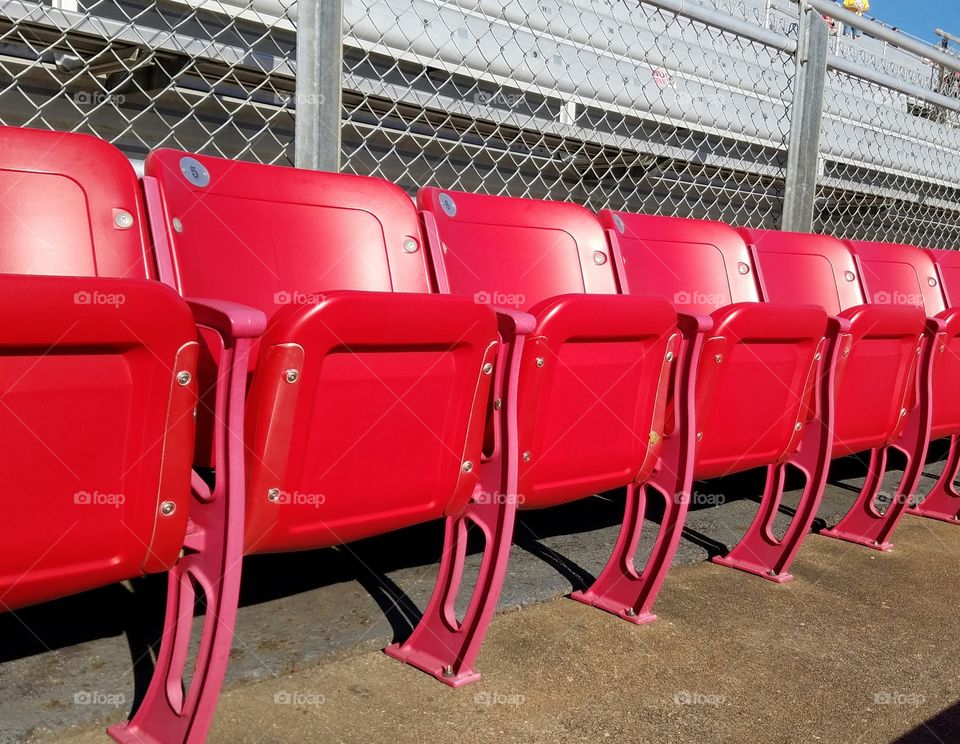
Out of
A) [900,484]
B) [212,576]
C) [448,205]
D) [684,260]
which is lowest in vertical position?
[900,484]

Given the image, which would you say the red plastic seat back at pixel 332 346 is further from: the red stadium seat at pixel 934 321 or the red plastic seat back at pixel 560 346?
the red stadium seat at pixel 934 321

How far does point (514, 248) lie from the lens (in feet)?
6.68

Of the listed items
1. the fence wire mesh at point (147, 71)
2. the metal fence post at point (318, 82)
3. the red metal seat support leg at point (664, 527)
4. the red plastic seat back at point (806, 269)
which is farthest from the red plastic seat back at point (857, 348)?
the fence wire mesh at point (147, 71)

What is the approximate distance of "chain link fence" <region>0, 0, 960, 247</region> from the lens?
2.49 metres

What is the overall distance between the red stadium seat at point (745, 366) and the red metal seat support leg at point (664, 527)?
2.6 inches

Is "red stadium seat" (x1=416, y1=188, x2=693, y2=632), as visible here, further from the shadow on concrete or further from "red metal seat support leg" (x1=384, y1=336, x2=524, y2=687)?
the shadow on concrete

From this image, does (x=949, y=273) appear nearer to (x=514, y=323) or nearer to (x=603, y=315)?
(x=603, y=315)

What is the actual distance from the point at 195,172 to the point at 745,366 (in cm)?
107

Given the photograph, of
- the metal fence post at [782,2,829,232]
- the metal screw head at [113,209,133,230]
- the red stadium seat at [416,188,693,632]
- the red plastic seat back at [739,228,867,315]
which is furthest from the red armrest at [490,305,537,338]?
the metal fence post at [782,2,829,232]

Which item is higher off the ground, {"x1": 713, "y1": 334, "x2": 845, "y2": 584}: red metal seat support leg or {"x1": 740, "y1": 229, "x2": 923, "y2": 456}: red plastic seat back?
{"x1": 740, "y1": 229, "x2": 923, "y2": 456}: red plastic seat back

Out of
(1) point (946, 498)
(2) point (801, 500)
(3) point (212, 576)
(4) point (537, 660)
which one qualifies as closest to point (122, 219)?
(3) point (212, 576)

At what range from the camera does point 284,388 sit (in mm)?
1196

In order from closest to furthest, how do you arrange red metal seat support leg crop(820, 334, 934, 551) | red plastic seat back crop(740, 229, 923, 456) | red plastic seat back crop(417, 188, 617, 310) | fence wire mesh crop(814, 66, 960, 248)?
red plastic seat back crop(417, 188, 617, 310) → red plastic seat back crop(740, 229, 923, 456) → red metal seat support leg crop(820, 334, 934, 551) → fence wire mesh crop(814, 66, 960, 248)

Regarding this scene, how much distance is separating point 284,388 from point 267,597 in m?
0.62
